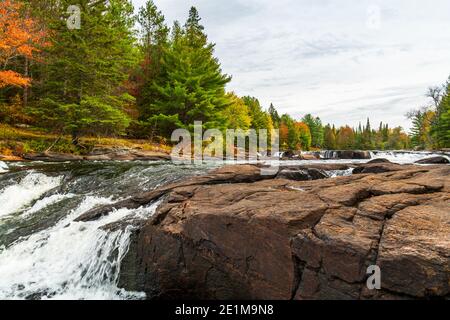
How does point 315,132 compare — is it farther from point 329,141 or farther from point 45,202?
point 45,202

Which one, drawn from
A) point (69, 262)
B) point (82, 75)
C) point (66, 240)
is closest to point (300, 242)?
point (69, 262)

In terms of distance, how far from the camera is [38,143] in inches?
837

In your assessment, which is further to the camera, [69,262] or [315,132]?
[315,132]

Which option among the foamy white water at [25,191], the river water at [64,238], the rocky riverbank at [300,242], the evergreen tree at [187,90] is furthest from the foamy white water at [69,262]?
the evergreen tree at [187,90]

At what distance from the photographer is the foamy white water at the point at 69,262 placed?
20.0ft

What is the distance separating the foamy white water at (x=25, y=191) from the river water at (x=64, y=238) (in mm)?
31

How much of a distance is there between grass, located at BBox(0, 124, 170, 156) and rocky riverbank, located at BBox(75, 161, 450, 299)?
1627 centimetres

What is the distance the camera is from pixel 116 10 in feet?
105

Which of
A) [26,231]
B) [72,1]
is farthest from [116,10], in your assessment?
[26,231]

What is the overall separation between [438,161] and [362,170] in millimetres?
10838

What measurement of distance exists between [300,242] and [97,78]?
20909 millimetres

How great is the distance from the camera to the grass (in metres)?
19.8

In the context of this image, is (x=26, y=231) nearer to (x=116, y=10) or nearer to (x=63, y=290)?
(x=63, y=290)

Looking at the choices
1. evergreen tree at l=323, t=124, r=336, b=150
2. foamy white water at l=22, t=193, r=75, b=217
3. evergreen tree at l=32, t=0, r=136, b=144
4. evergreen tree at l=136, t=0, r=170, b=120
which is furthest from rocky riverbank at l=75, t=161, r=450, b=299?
evergreen tree at l=323, t=124, r=336, b=150
